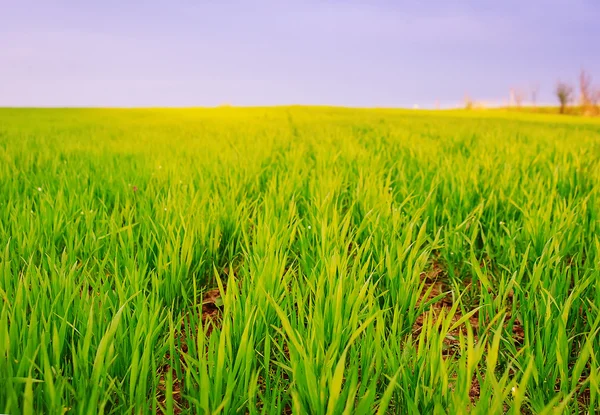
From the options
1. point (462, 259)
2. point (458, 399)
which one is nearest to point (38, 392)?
point (458, 399)

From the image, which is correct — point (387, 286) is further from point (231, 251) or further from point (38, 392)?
point (38, 392)

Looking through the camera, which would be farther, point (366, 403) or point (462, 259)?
point (462, 259)

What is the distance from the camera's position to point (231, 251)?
198cm

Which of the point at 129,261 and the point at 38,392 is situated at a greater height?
the point at 129,261

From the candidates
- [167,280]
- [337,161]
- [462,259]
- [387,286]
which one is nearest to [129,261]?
[167,280]

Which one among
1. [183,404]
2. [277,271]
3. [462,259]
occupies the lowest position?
[183,404]

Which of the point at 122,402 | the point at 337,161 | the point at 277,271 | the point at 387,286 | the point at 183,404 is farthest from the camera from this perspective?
the point at 337,161

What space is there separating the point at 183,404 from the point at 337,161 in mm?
2807

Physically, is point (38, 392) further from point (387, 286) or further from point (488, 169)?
point (488, 169)

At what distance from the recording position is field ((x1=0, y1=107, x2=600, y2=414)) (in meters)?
0.93

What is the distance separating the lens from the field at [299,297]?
0.93 meters

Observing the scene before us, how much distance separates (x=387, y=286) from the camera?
1535mm

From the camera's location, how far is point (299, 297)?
3.96 feet

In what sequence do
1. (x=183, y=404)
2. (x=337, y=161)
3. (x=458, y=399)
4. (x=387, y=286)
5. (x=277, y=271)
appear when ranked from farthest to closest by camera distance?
(x=337, y=161) → (x=387, y=286) → (x=277, y=271) → (x=183, y=404) → (x=458, y=399)
